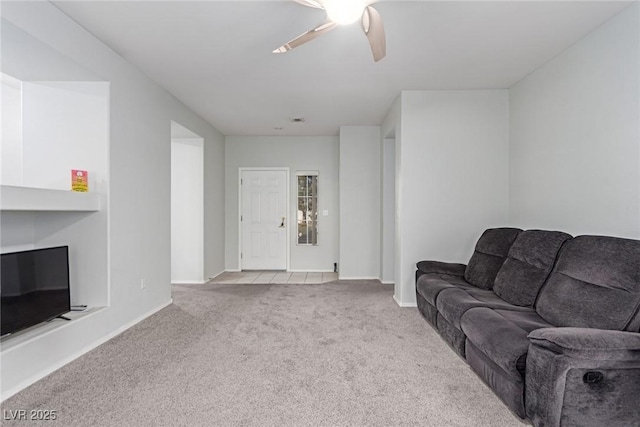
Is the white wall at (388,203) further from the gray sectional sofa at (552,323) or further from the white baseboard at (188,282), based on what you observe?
the white baseboard at (188,282)

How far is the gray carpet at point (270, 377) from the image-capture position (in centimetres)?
201

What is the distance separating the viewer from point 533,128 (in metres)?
3.73

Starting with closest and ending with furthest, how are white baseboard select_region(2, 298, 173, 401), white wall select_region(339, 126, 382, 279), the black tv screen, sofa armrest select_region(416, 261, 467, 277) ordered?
white baseboard select_region(2, 298, 173, 401) < the black tv screen < sofa armrest select_region(416, 261, 467, 277) < white wall select_region(339, 126, 382, 279)

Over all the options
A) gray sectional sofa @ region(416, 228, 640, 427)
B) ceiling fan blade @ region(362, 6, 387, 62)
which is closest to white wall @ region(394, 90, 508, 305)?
gray sectional sofa @ region(416, 228, 640, 427)

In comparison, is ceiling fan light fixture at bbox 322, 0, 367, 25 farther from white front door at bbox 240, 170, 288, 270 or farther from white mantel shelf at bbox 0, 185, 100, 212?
white front door at bbox 240, 170, 288, 270

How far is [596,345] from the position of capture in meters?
1.65

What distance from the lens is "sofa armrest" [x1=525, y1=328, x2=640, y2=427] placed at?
1656 mm

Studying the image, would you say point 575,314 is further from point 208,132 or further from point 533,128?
point 208,132

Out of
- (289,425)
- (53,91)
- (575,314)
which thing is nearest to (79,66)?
(53,91)

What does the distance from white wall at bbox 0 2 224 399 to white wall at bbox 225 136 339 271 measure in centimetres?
201

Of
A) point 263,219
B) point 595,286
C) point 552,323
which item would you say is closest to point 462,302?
point 552,323

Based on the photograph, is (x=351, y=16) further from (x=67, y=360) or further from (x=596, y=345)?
(x=67, y=360)

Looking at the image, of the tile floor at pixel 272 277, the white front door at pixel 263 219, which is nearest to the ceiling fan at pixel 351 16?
the tile floor at pixel 272 277

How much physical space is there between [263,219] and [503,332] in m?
5.28
